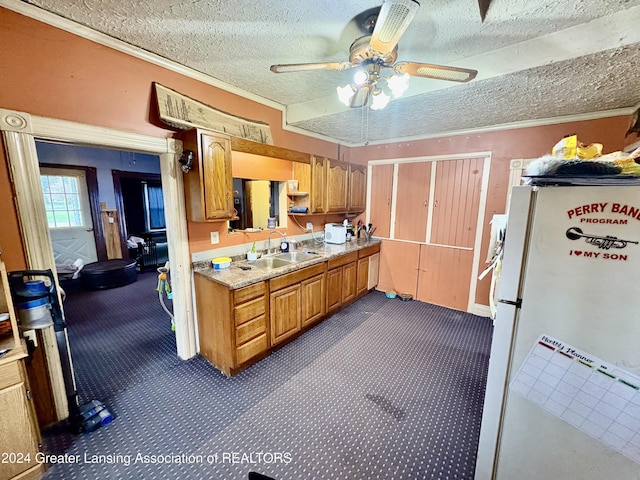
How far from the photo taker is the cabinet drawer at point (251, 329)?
7.35ft

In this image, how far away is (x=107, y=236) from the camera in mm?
5141

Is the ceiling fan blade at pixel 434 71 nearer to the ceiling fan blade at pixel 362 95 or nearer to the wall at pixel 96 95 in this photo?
the ceiling fan blade at pixel 362 95

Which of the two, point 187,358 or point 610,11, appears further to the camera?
point 187,358

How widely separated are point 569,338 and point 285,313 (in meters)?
2.16

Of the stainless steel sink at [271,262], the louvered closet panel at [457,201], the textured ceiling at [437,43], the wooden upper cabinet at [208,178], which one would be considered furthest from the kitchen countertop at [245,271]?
the textured ceiling at [437,43]

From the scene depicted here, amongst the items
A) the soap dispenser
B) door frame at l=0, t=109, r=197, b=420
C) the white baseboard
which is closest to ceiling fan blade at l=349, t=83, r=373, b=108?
door frame at l=0, t=109, r=197, b=420

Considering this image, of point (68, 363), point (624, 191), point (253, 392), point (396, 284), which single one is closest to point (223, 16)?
point (624, 191)

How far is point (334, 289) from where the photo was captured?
132 inches

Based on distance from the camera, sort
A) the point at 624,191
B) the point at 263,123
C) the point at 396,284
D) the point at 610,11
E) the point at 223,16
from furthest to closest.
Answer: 1. the point at 396,284
2. the point at 263,123
3. the point at 223,16
4. the point at 610,11
5. the point at 624,191

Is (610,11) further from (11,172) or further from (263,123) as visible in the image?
(11,172)

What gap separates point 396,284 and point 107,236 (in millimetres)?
5704

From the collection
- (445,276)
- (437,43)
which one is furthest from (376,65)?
(445,276)

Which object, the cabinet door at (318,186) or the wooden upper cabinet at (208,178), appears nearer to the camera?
the wooden upper cabinet at (208,178)

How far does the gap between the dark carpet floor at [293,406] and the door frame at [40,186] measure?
0.57m
